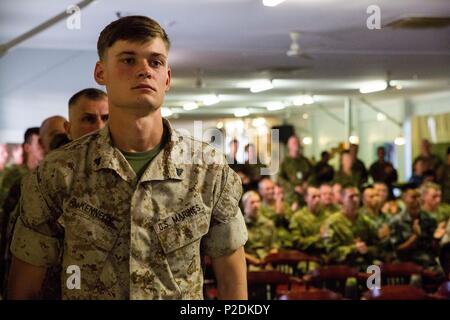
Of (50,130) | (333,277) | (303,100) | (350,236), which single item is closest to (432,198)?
(350,236)

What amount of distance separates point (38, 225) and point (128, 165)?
0.18m

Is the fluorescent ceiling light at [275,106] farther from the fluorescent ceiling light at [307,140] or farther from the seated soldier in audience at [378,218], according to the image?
the seated soldier in audience at [378,218]

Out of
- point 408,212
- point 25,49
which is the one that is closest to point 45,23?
point 25,49

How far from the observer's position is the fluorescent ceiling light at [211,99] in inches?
566

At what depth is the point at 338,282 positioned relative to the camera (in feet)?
19.0

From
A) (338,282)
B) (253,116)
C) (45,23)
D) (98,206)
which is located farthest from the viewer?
(253,116)

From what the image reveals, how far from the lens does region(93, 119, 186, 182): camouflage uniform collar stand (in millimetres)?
1413

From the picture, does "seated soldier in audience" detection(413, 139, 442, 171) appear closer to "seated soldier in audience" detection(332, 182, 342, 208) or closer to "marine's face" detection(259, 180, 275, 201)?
"seated soldier in audience" detection(332, 182, 342, 208)

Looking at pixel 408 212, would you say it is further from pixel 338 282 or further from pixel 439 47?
pixel 439 47

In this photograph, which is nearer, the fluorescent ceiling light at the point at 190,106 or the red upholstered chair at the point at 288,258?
the red upholstered chair at the point at 288,258

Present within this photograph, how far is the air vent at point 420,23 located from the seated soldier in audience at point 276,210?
1788 millimetres

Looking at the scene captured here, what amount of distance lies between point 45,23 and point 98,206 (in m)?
5.39

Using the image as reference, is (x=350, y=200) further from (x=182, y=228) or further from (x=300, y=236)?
(x=182, y=228)

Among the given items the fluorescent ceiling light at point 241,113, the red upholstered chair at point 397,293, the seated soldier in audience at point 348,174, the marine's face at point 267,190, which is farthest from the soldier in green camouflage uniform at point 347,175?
the fluorescent ceiling light at point 241,113
